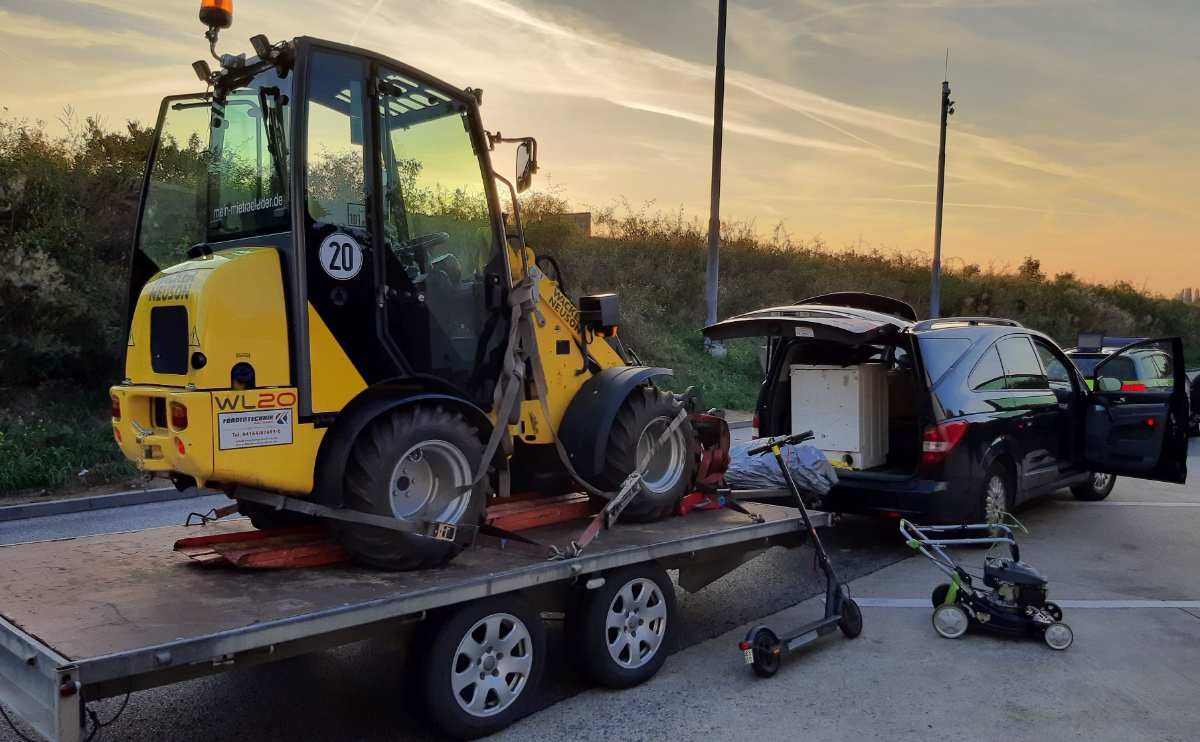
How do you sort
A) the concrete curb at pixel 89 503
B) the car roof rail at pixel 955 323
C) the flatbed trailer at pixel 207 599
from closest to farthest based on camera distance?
the flatbed trailer at pixel 207 599
the car roof rail at pixel 955 323
the concrete curb at pixel 89 503

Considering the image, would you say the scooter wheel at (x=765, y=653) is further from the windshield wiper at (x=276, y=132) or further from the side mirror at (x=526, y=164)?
the windshield wiper at (x=276, y=132)

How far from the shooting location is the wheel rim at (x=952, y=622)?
18.3 feet

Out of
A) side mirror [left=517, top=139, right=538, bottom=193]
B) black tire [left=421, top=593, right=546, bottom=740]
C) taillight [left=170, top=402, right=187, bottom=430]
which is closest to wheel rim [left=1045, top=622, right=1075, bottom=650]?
black tire [left=421, top=593, right=546, bottom=740]

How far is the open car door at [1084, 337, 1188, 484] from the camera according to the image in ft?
26.4

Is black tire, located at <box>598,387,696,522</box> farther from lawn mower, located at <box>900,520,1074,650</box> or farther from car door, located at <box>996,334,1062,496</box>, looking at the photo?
car door, located at <box>996,334,1062,496</box>

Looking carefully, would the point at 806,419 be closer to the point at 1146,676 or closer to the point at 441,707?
the point at 1146,676

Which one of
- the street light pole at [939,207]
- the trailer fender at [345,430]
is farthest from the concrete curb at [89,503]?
the street light pole at [939,207]

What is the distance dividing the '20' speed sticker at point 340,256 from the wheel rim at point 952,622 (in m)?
3.87

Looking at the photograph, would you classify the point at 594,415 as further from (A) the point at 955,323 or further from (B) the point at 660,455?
(A) the point at 955,323

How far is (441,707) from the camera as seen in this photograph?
155 inches

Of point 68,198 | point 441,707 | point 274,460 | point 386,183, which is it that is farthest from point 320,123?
point 68,198

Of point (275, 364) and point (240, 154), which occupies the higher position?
point (240, 154)

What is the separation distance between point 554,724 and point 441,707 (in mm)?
616

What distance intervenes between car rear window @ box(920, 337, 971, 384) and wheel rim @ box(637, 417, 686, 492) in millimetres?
2482
